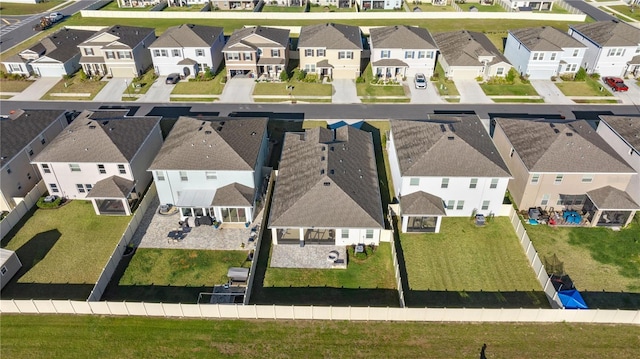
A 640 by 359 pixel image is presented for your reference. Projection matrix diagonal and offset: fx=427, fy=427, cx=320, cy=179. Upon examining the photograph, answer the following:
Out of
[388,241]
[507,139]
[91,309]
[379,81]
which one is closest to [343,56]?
[379,81]

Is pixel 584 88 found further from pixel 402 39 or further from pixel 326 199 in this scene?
pixel 326 199

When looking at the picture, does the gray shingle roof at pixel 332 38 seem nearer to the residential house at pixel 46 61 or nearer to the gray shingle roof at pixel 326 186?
the gray shingle roof at pixel 326 186

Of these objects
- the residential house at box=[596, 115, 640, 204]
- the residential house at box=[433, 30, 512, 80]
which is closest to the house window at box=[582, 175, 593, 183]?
the residential house at box=[596, 115, 640, 204]

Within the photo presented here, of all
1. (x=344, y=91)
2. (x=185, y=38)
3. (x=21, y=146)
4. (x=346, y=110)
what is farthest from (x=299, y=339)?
(x=185, y=38)

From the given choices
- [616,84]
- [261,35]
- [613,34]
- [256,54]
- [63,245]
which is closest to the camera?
[63,245]

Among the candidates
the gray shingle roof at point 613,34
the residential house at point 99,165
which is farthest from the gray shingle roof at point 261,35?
the gray shingle roof at point 613,34

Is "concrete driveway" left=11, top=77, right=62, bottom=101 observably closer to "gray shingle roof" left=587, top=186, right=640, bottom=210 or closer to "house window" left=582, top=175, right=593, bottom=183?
"house window" left=582, top=175, right=593, bottom=183
